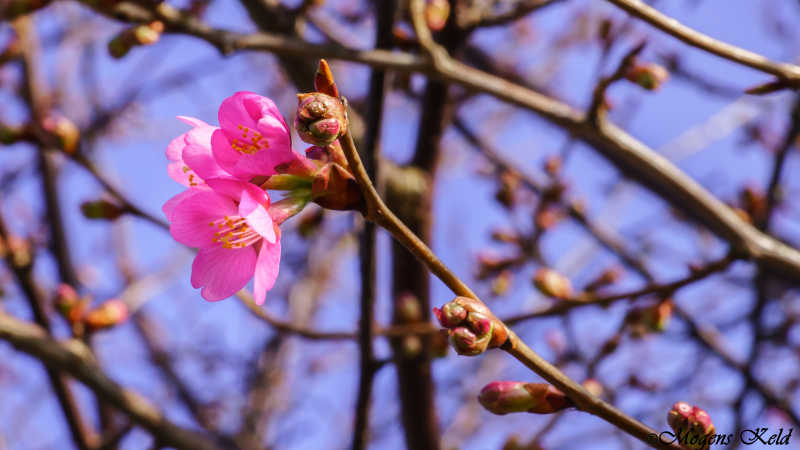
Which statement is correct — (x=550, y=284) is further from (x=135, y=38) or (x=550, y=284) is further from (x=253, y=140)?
(x=135, y=38)

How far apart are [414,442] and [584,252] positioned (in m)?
2.56

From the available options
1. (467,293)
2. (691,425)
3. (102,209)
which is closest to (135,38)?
(102,209)

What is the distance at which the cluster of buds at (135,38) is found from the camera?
5.31 feet

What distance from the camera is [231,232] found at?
1007 mm

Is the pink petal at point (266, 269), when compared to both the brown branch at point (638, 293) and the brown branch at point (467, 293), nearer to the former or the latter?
the brown branch at point (467, 293)

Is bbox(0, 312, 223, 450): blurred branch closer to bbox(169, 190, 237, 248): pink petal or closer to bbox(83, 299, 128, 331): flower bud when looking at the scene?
bbox(83, 299, 128, 331): flower bud

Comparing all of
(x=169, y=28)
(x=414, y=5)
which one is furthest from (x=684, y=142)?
(x=169, y=28)

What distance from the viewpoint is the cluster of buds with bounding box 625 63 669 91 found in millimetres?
1591

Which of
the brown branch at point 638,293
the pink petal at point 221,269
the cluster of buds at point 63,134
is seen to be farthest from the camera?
the cluster of buds at point 63,134

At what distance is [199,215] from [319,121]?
0.31m

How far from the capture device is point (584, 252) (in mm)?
4242

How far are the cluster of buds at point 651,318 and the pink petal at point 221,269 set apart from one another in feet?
3.77

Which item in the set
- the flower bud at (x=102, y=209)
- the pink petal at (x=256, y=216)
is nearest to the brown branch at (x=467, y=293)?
the pink petal at (x=256, y=216)

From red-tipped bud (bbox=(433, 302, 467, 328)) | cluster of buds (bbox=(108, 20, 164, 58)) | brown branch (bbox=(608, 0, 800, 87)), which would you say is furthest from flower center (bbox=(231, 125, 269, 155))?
cluster of buds (bbox=(108, 20, 164, 58))
